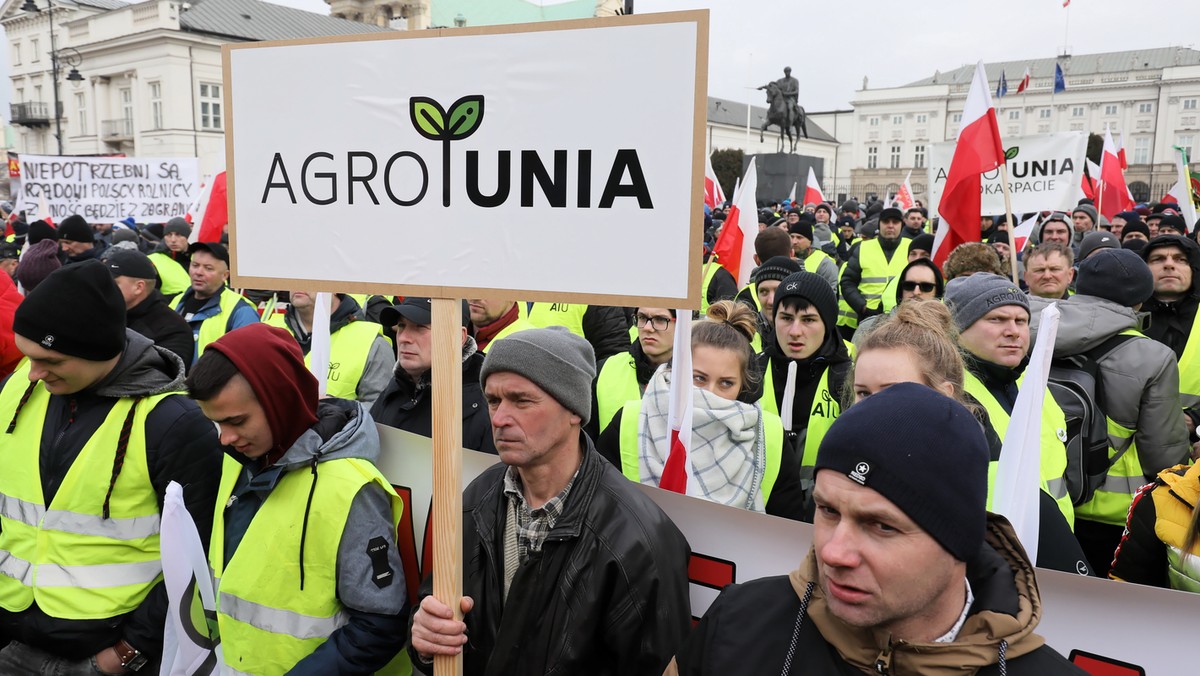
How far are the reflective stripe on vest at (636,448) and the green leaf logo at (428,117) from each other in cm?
160

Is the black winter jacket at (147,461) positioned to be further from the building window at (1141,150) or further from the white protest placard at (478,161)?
the building window at (1141,150)

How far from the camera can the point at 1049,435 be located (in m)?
2.98

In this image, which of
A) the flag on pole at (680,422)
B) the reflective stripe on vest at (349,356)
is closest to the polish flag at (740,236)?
the reflective stripe on vest at (349,356)

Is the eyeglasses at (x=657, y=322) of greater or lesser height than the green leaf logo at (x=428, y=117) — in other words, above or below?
below

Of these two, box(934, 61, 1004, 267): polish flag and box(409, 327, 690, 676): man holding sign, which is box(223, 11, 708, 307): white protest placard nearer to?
box(409, 327, 690, 676): man holding sign

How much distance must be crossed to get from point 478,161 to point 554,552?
0.95 meters

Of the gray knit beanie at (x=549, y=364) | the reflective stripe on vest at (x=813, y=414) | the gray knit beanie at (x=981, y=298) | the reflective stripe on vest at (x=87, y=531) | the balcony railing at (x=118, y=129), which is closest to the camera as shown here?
the gray knit beanie at (x=549, y=364)

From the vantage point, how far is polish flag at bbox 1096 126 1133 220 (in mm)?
11884

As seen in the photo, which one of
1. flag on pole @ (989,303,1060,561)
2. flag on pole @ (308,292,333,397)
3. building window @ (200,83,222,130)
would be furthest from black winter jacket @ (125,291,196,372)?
building window @ (200,83,222,130)

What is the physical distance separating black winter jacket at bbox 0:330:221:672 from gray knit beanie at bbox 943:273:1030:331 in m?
2.73

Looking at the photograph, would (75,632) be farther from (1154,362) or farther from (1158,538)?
(1154,362)

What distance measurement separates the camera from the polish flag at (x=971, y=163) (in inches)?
220

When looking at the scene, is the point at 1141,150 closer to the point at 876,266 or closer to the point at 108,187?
the point at 876,266

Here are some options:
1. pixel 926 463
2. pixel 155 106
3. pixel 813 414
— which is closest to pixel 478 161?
pixel 926 463
